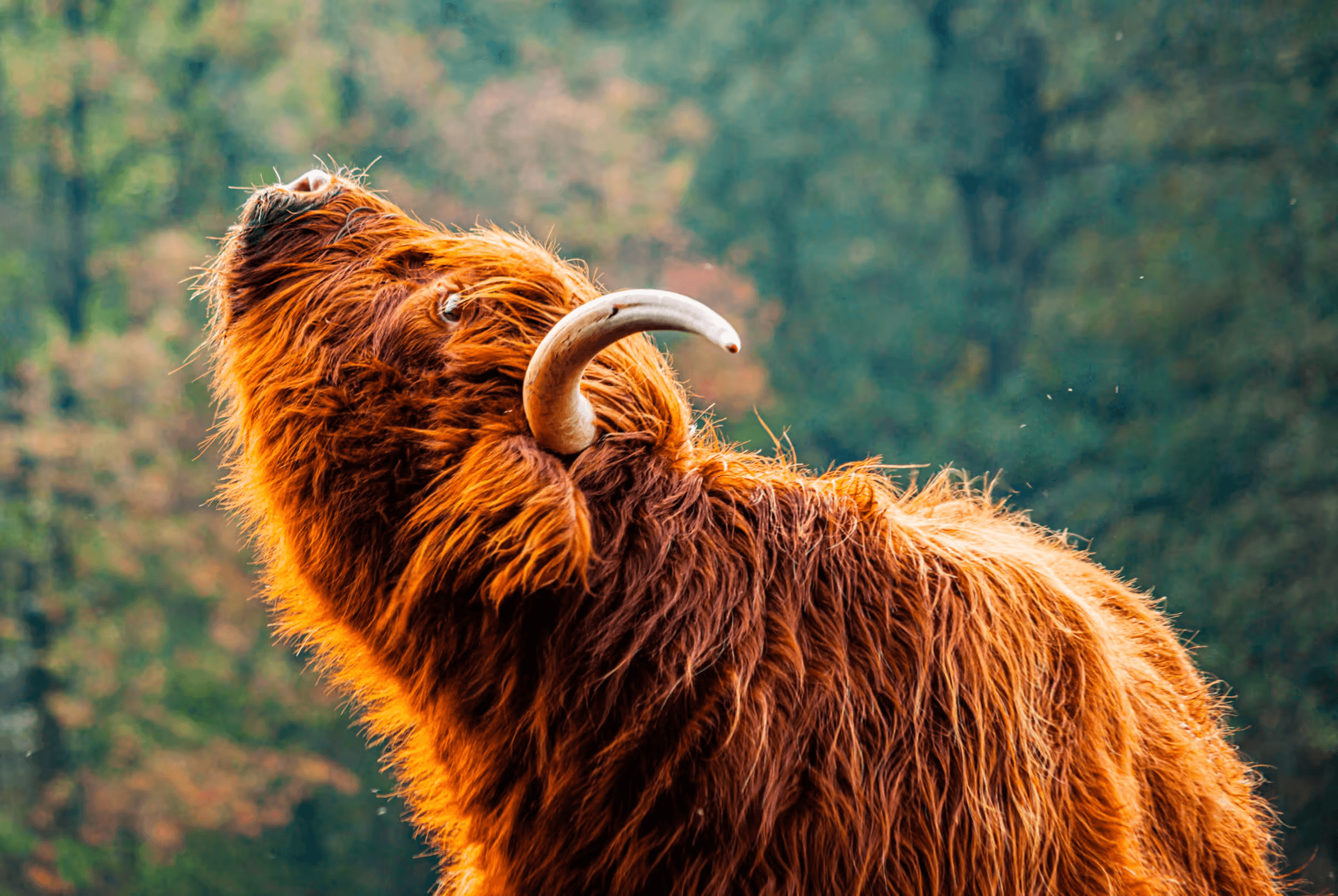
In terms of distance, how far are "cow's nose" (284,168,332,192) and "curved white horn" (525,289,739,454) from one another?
0.63 m

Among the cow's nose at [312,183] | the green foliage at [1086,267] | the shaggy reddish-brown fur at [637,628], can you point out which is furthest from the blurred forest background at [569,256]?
the shaggy reddish-brown fur at [637,628]

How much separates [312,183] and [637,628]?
3.05ft

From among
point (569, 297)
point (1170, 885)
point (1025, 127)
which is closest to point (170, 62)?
point (1025, 127)

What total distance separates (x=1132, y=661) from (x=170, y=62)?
450 inches

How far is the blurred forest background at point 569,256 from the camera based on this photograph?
28.1 feet

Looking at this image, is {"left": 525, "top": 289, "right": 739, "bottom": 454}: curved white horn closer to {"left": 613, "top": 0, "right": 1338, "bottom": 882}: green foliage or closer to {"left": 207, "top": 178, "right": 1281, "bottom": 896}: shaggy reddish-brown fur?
{"left": 207, "top": 178, "right": 1281, "bottom": 896}: shaggy reddish-brown fur

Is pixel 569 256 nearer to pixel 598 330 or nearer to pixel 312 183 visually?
Answer: pixel 312 183

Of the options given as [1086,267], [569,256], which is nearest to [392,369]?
[569,256]

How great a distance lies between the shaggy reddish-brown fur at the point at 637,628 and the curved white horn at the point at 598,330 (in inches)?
4.0

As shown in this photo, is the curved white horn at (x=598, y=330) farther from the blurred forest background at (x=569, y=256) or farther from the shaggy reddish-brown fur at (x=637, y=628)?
the blurred forest background at (x=569, y=256)

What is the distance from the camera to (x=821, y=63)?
12.1 metres

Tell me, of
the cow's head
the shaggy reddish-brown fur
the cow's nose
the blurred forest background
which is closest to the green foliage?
the blurred forest background

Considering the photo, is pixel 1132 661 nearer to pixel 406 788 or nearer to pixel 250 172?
pixel 406 788

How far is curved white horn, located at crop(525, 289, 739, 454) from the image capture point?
1114mm
